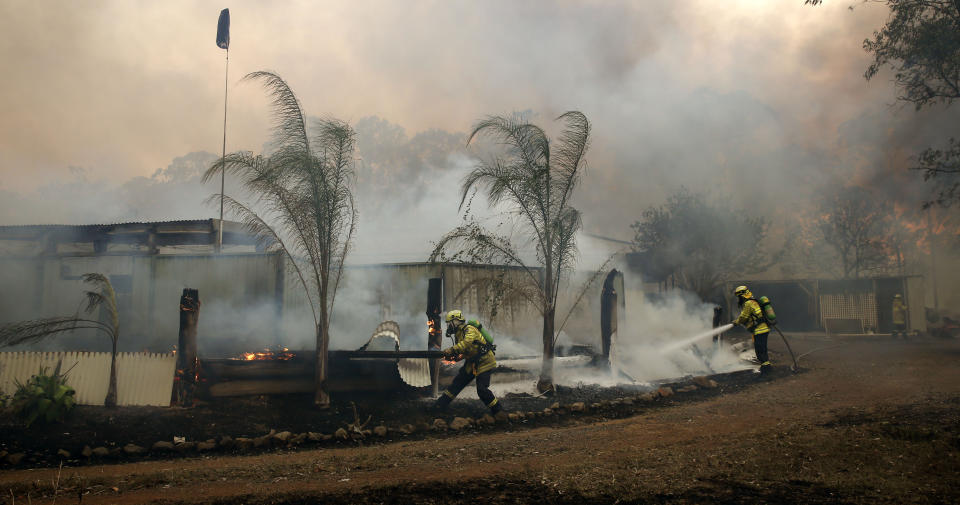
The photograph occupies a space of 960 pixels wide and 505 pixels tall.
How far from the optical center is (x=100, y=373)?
9867mm

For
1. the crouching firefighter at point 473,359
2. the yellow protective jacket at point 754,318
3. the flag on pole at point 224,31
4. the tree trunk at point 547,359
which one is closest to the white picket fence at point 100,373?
the crouching firefighter at point 473,359

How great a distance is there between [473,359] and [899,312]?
21185 millimetres

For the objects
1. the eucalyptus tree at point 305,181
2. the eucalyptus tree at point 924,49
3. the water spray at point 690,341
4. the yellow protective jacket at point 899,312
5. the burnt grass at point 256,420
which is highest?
the eucalyptus tree at point 924,49

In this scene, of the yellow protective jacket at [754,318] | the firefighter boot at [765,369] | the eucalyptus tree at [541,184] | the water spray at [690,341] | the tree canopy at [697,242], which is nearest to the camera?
the eucalyptus tree at [541,184]

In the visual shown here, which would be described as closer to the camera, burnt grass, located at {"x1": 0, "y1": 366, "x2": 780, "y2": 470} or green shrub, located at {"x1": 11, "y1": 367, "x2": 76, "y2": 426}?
burnt grass, located at {"x1": 0, "y1": 366, "x2": 780, "y2": 470}

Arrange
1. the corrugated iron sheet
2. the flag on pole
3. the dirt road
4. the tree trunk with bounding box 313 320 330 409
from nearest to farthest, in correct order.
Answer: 1. the dirt road
2. the tree trunk with bounding box 313 320 330 409
3. the corrugated iron sheet
4. the flag on pole

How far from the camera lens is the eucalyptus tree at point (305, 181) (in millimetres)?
10078

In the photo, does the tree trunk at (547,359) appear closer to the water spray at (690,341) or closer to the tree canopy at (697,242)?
the water spray at (690,341)

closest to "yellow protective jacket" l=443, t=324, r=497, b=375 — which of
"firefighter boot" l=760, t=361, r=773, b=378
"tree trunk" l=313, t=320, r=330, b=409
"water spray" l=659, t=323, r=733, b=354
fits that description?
"tree trunk" l=313, t=320, r=330, b=409

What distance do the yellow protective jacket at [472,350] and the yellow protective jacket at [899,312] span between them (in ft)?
68.3

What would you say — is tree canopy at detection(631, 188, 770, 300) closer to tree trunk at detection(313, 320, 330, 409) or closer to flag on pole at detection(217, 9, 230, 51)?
flag on pole at detection(217, 9, 230, 51)

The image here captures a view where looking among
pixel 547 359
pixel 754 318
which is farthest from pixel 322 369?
pixel 754 318

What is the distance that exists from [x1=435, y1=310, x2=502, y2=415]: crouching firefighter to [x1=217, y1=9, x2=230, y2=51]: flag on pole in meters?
16.9

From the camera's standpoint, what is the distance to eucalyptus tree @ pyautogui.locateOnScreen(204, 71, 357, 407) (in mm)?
10078
